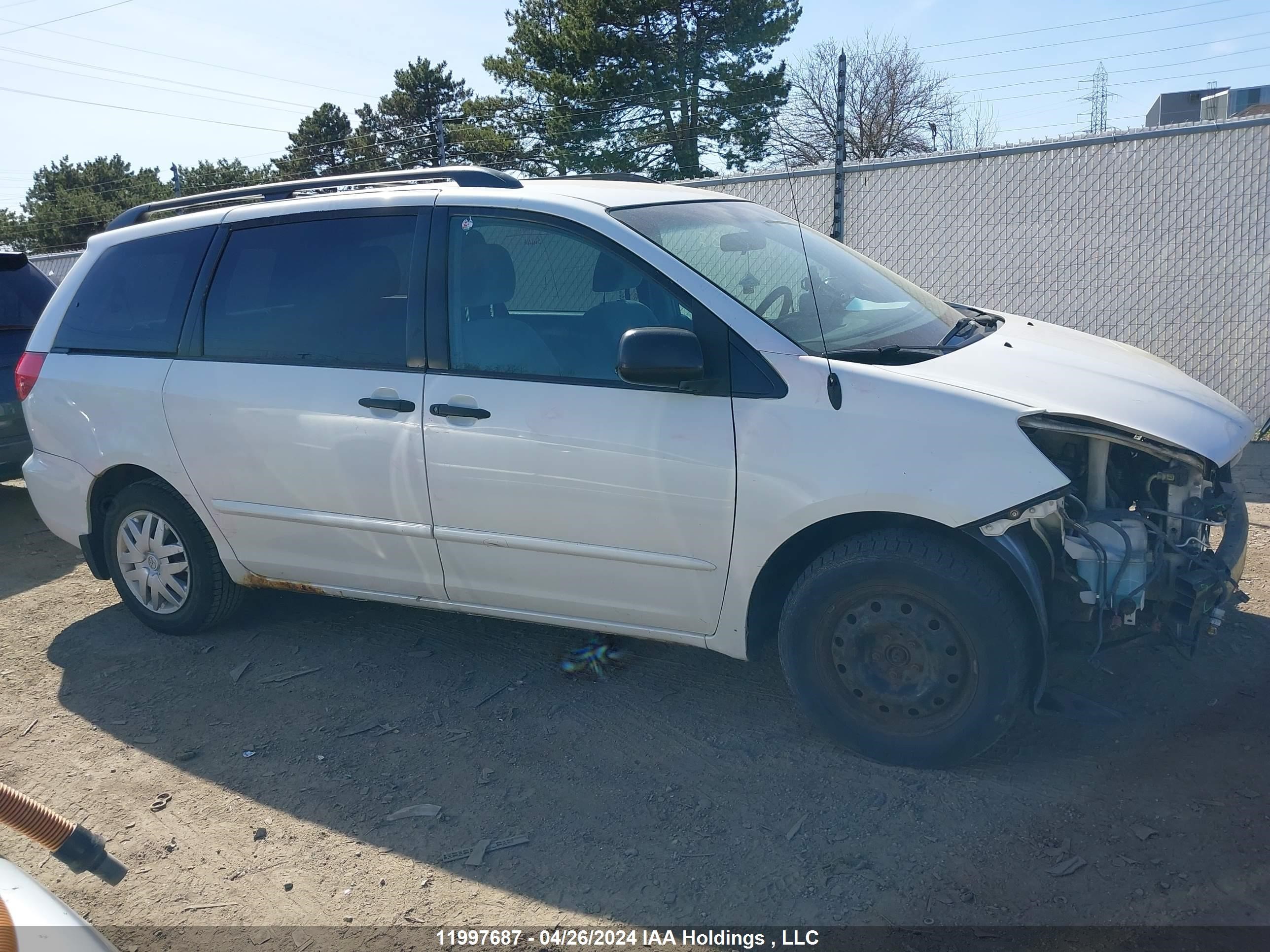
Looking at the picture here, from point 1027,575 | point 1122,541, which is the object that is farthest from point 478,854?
point 1122,541

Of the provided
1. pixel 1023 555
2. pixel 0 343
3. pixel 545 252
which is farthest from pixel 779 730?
pixel 0 343

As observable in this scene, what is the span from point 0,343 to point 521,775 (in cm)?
578

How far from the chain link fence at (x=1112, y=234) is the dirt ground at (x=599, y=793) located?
393 cm

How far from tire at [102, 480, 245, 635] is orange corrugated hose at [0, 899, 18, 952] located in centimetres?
304

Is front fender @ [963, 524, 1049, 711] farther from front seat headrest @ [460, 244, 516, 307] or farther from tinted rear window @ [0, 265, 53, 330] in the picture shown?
tinted rear window @ [0, 265, 53, 330]

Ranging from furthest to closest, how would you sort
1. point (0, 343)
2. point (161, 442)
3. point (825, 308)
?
1. point (0, 343)
2. point (161, 442)
3. point (825, 308)

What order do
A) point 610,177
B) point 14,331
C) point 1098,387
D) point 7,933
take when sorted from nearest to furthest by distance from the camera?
point 7,933 < point 1098,387 < point 610,177 < point 14,331

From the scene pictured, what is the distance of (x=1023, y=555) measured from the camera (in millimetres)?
3096

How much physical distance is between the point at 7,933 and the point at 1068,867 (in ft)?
8.24

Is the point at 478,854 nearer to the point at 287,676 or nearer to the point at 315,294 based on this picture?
the point at 287,676

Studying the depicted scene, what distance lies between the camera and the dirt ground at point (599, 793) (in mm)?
2775

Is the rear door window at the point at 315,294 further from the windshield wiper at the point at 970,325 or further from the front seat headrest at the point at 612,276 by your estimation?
the windshield wiper at the point at 970,325

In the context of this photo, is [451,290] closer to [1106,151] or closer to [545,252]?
[545,252]

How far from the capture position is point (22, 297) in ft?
24.0
